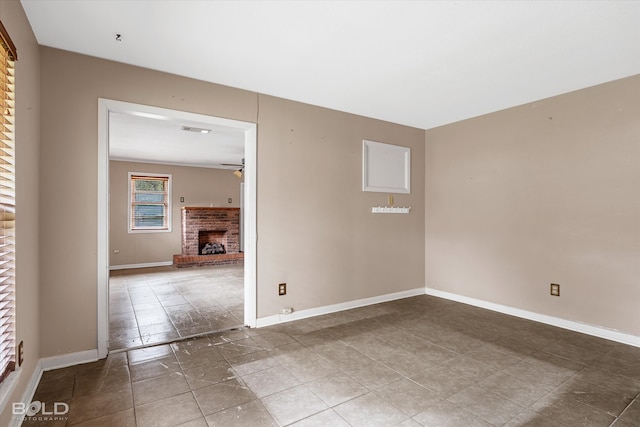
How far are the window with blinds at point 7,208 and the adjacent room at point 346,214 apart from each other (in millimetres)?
18

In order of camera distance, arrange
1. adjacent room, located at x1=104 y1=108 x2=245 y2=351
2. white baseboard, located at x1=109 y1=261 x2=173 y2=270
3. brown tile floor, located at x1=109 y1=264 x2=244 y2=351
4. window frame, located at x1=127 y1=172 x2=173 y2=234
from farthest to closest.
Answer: window frame, located at x1=127 y1=172 x2=173 y2=234, white baseboard, located at x1=109 y1=261 x2=173 y2=270, adjacent room, located at x1=104 y1=108 x2=245 y2=351, brown tile floor, located at x1=109 y1=264 x2=244 y2=351

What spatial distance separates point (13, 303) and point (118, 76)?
1.88 meters

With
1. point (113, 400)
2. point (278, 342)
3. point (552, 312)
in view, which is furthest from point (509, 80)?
point (113, 400)

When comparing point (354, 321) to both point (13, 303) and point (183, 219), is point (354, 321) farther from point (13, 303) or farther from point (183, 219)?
point (183, 219)

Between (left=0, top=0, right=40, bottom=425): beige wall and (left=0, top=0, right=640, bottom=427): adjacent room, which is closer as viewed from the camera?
(left=0, top=0, right=40, bottom=425): beige wall

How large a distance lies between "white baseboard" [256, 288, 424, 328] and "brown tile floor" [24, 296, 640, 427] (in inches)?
7.2

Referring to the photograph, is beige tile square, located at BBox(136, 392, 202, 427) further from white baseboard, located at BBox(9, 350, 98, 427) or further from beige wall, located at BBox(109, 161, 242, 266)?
beige wall, located at BBox(109, 161, 242, 266)

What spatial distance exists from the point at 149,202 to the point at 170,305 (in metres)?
4.21

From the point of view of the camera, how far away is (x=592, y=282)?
3.15m

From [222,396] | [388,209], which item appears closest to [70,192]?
[222,396]

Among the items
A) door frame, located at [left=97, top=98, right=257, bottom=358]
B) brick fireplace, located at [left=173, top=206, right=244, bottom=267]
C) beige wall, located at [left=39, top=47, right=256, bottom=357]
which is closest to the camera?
beige wall, located at [left=39, top=47, right=256, bottom=357]

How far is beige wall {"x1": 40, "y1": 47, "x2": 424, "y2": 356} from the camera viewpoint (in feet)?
8.13

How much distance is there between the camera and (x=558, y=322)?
3371 mm

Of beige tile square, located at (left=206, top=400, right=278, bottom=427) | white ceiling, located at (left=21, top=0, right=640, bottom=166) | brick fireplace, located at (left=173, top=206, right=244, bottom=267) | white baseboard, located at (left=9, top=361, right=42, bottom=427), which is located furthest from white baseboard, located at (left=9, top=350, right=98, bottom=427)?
brick fireplace, located at (left=173, top=206, right=244, bottom=267)
